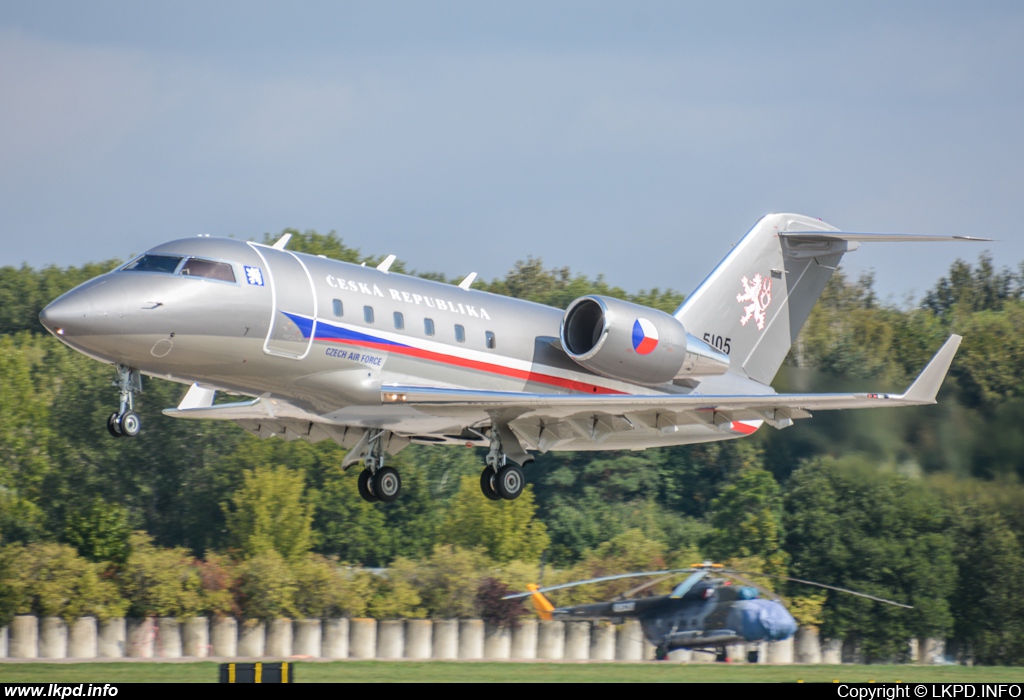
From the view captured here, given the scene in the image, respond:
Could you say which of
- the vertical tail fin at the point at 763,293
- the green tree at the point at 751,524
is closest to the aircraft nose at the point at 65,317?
the vertical tail fin at the point at 763,293

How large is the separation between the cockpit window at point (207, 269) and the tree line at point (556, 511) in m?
13.1

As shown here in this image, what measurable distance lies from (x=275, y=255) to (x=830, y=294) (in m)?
53.0

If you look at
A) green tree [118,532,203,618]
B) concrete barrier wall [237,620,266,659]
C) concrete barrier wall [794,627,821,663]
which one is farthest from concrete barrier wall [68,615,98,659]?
concrete barrier wall [794,627,821,663]

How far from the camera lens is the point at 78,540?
37.9m

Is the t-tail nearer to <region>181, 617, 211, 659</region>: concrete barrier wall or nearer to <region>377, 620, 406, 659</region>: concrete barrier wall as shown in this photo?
<region>377, 620, 406, 659</region>: concrete barrier wall

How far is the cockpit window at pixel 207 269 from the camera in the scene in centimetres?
1825

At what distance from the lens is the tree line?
93.3ft

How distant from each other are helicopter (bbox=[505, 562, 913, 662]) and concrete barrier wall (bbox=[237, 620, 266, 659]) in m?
9.77

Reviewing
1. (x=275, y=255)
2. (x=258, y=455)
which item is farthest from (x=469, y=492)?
(x=275, y=255)

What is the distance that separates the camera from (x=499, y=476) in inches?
829

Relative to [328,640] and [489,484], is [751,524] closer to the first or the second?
[328,640]

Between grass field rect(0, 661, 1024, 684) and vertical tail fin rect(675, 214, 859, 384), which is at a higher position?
vertical tail fin rect(675, 214, 859, 384)

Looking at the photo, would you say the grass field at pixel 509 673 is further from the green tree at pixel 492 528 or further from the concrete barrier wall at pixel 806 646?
the green tree at pixel 492 528

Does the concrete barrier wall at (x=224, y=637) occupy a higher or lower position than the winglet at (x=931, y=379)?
lower
